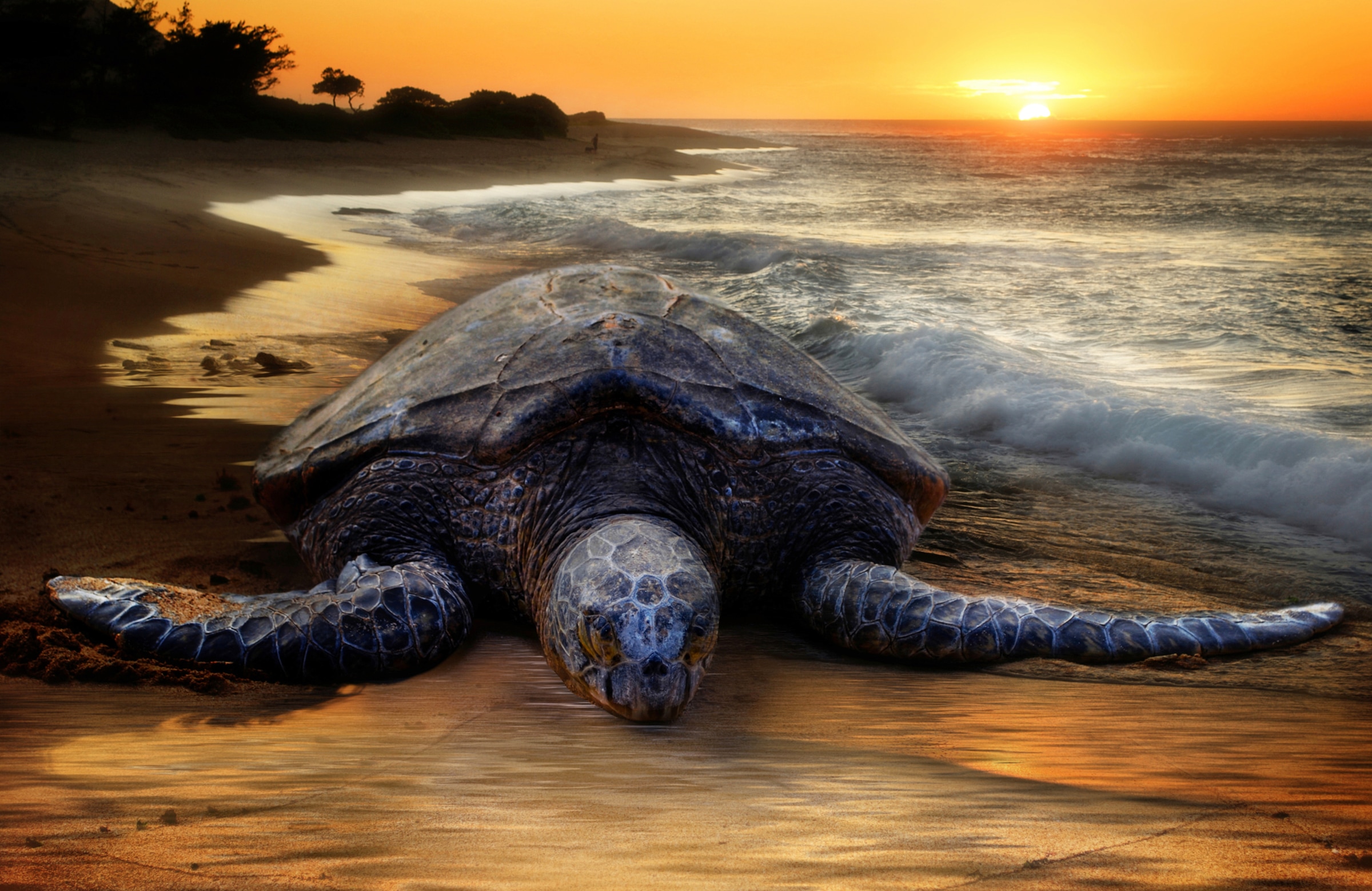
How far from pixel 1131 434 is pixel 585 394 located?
386cm

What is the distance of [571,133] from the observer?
228 ft

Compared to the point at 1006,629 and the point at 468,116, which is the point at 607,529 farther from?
the point at 468,116

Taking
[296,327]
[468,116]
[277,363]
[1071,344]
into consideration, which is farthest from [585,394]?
[468,116]

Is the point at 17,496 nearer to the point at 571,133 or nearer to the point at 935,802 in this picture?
the point at 935,802

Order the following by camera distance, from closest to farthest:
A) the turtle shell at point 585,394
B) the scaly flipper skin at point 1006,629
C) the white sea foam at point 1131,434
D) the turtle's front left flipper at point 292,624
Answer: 1. the turtle's front left flipper at point 292,624
2. the scaly flipper skin at point 1006,629
3. the turtle shell at point 585,394
4. the white sea foam at point 1131,434

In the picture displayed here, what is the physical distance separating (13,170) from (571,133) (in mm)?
60580

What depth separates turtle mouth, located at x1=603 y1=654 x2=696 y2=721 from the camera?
1.97 metres

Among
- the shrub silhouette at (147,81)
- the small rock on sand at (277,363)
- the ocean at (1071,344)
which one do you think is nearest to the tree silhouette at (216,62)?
the shrub silhouette at (147,81)

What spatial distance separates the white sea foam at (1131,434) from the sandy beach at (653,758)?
1244mm

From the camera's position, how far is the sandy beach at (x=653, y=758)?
1.33m

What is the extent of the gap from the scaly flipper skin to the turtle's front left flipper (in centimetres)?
116

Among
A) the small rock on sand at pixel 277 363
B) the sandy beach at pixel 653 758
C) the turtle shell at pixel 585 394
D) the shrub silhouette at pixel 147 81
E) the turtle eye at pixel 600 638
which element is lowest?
the sandy beach at pixel 653 758

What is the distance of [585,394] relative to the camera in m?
2.72

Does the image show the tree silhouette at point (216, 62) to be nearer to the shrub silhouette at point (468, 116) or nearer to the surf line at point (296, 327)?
the shrub silhouette at point (468, 116)
